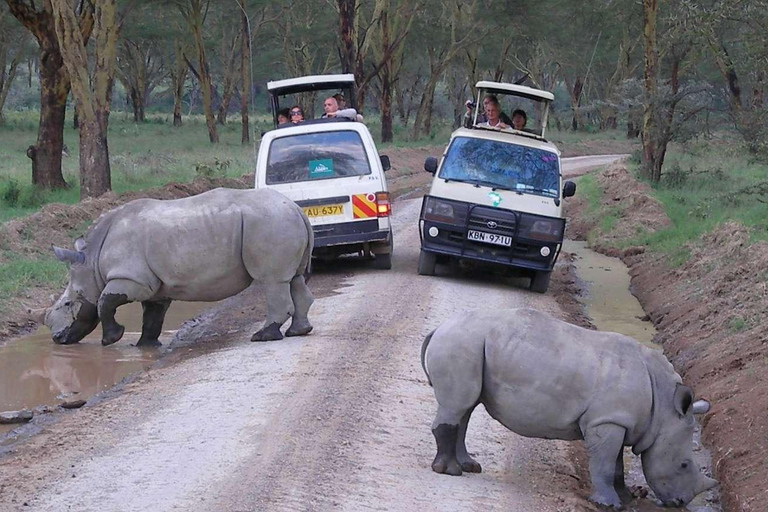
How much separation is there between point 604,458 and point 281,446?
6.83 feet

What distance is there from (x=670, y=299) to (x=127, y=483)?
907cm

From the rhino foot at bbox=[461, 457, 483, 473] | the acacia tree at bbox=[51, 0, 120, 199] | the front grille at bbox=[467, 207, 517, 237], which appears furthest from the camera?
the acacia tree at bbox=[51, 0, 120, 199]

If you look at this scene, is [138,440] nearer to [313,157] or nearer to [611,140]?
[313,157]

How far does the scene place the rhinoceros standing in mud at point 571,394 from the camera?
269 inches

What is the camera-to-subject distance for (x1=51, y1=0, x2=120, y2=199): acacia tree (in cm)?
1892

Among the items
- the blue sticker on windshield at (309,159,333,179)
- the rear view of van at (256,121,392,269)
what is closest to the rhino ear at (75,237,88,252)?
the rear view of van at (256,121,392,269)

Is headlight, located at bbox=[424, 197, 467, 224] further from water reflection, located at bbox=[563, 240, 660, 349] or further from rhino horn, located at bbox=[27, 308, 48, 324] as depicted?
rhino horn, located at bbox=[27, 308, 48, 324]

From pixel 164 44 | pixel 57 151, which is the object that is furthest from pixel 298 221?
pixel 164 44

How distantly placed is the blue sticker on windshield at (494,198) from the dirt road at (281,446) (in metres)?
3.81

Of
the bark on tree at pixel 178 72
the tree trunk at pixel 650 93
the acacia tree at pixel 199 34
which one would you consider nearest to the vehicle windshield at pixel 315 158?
the tree trunk at pixel 650 93

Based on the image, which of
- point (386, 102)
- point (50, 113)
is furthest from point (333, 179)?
point (386, 102)

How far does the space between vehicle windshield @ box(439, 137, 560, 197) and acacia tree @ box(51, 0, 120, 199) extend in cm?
747

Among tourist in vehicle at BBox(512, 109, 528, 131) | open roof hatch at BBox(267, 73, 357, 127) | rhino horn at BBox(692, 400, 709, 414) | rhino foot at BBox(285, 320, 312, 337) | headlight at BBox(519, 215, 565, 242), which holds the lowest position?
rhino foot at BBox(285, 320, 312, 337)

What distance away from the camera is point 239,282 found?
11250 millimetres
